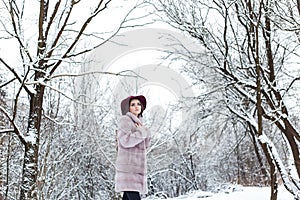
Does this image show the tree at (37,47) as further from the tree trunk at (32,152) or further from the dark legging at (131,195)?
the dark legging at (131,195)

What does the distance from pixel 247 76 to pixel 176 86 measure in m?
4.63

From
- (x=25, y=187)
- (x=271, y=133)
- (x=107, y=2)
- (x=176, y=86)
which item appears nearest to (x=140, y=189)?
(x=25, y=187)

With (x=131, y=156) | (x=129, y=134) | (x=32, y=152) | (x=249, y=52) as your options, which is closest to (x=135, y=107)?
(x=129, y=134)

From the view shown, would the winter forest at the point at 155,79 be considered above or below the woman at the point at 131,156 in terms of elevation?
above

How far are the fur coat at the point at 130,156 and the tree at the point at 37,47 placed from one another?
675 mm

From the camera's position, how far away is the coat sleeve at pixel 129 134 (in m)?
3.18

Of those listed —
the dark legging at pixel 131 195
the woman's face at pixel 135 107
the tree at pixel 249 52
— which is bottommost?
the dark legging at pixel 131 195

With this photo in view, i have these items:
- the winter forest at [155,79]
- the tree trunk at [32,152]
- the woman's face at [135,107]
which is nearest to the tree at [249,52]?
the winter forest at [155,79]

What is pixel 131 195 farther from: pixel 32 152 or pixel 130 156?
pixel 32 152

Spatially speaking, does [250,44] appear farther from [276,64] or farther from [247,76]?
[276,64]

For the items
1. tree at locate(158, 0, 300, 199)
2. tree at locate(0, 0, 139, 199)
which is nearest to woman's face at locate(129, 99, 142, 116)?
tree at locate(0, 0, 139, 199)

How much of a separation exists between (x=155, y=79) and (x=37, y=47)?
7.66 metres

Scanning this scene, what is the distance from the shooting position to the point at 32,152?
10.3 feet

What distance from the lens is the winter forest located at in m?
3.31
